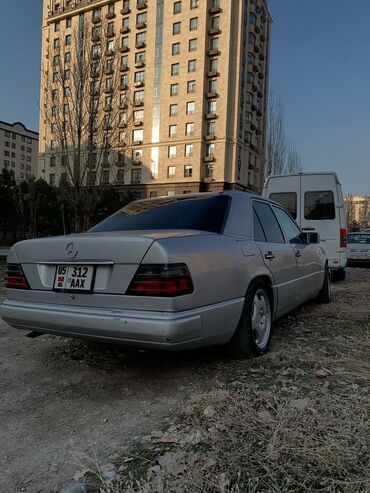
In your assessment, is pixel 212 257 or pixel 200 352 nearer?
pixel 212 257

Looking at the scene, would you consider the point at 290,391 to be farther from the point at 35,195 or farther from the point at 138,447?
the point at 35,195

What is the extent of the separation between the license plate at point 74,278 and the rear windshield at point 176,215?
0.77m

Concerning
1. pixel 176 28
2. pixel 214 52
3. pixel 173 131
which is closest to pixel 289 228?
pixel 173 131

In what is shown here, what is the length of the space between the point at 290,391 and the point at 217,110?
148 ft

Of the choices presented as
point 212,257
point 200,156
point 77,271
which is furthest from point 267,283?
point 200,156

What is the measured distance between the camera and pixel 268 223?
417 cm

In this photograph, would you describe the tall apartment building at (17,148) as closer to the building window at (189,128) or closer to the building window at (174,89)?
the building window at (174,89)

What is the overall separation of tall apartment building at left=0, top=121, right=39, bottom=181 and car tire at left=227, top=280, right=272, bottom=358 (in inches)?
3939

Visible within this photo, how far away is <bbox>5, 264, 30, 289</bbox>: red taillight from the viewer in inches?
122

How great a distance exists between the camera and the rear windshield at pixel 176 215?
3.30 meters

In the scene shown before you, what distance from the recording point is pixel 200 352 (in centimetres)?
356

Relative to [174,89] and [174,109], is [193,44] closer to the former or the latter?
[174,89]

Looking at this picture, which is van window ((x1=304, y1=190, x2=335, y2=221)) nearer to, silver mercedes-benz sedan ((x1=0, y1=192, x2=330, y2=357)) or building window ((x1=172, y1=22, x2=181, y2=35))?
silver mercedes-benz sedan ((x1=0, y1=192, x2=330, y2=357))

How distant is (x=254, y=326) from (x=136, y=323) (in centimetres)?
128
